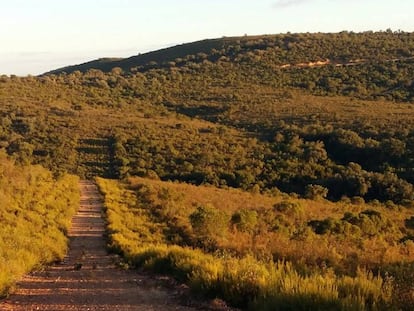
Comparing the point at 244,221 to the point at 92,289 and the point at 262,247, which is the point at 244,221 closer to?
the point at 262,247

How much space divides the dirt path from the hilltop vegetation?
0.57 metres

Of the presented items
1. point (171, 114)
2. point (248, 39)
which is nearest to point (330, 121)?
point (171, 114)

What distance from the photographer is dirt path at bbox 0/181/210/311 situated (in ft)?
28.1

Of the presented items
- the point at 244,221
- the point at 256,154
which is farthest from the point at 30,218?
the point at 256,154

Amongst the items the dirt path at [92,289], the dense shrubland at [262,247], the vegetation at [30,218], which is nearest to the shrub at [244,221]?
the dense shrubland at [262,247]

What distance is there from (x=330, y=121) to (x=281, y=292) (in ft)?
171

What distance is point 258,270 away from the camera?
795 cm

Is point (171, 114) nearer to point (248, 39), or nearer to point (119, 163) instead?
point (119, 163)

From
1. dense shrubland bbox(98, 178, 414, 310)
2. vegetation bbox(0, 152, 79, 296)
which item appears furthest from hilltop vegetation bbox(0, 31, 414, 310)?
vegetation bbox(0, 152, 79, 296)

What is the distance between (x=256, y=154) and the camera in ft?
164

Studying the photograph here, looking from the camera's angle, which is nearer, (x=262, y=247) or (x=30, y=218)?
(x=262, y=247)

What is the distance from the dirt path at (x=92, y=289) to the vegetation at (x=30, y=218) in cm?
35

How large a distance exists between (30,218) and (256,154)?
33.0m

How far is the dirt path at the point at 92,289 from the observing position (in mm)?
8555
